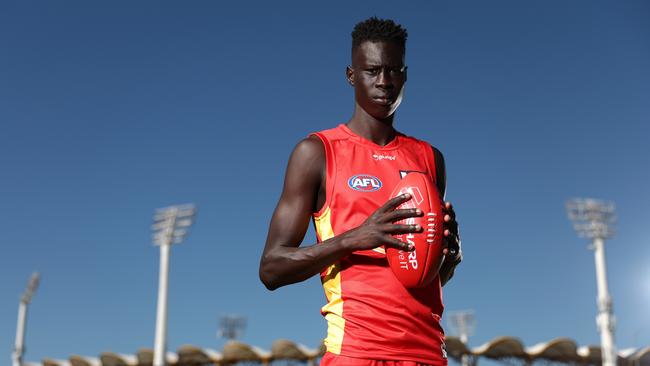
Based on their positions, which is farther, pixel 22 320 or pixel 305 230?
pixel 22 320

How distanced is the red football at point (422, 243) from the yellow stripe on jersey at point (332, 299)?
234 millimetres

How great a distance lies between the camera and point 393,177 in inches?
119

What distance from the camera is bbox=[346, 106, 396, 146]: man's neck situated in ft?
10.4

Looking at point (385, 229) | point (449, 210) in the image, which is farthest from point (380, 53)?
point (385, 229)

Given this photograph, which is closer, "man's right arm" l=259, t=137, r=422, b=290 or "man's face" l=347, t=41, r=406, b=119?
"man's right arm" l=259, t=137, r=422, b=290

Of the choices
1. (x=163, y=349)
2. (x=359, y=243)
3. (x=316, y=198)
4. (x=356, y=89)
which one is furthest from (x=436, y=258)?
(x=163, y=349)

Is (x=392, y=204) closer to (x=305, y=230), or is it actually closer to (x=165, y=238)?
(x=305, y=230)

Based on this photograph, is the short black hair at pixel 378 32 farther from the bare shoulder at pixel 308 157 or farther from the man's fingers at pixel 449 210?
the man's fingers at pixel 449 210

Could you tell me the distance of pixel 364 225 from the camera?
2.70 meters

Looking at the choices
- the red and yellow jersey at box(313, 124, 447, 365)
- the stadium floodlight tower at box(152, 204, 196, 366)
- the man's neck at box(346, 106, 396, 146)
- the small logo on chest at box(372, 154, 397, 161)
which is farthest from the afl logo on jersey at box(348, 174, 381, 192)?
the stadium floodlight tower at box(152, 204, 196, 366)

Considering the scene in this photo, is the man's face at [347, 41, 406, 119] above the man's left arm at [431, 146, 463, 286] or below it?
above

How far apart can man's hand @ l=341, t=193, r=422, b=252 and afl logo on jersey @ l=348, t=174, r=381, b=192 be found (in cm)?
26

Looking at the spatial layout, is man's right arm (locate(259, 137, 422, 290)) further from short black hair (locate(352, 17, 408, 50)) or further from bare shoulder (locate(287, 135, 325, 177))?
short black hair (locate(352, 17, 408, 50))

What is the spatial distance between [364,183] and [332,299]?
434 millimetres
